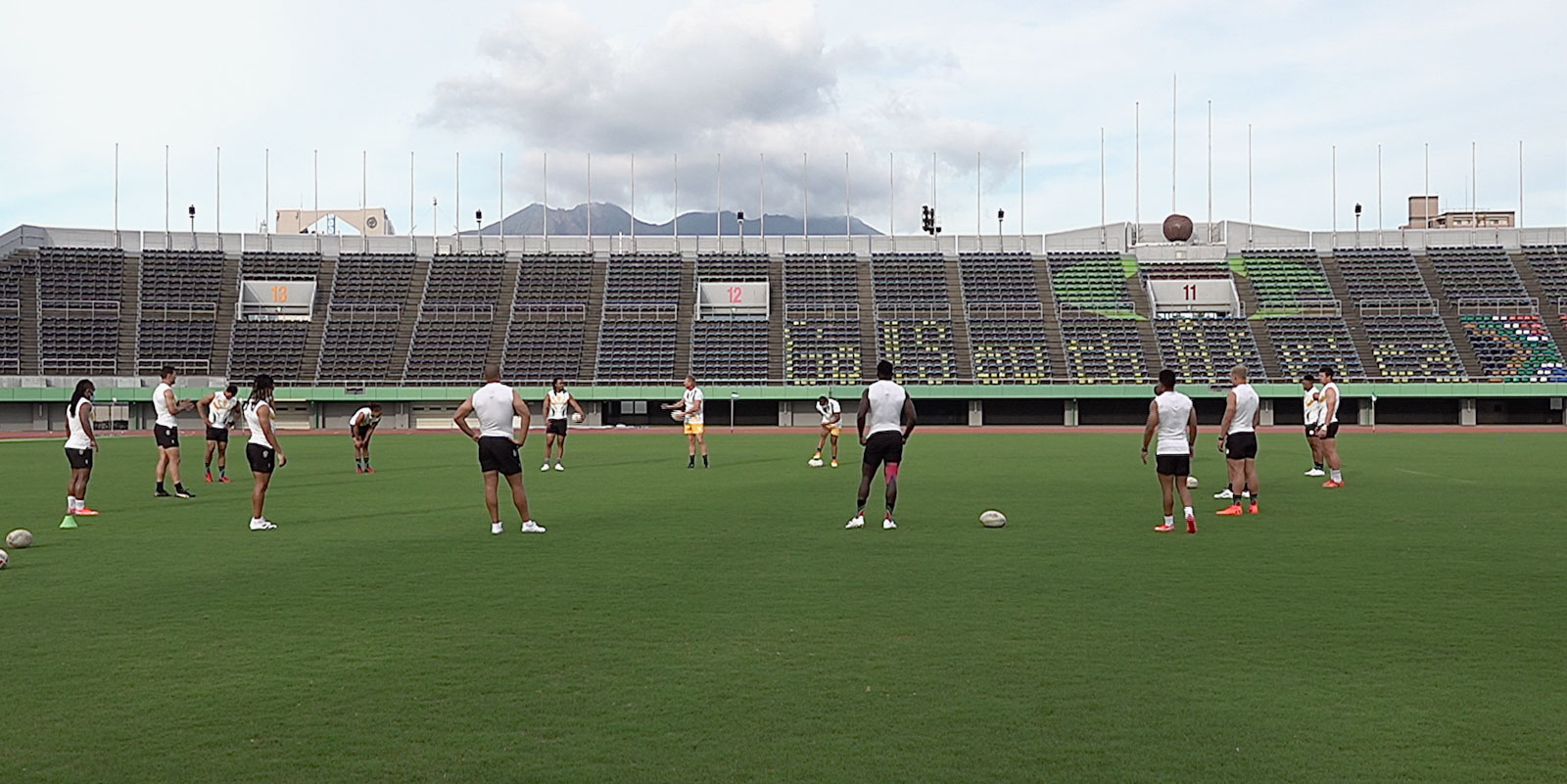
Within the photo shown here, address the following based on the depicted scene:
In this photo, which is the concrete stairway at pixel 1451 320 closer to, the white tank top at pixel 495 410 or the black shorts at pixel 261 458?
the white tank top at pixel 495 410

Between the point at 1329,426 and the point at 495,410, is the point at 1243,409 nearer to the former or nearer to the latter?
the point at 1329,426

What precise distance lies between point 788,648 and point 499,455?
6.63 m

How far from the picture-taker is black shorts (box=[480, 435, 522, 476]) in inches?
523

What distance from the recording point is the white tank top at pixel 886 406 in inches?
544

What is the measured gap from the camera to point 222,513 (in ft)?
53.1

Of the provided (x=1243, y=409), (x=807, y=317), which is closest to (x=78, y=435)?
(x=1243, y=409)

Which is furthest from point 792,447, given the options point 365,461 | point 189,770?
point 189,770

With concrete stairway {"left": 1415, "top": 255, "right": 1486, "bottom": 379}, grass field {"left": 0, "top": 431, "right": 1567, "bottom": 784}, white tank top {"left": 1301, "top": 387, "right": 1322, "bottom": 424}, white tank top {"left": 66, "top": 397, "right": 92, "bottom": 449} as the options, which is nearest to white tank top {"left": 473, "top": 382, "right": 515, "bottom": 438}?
grass field {"left": 0, "top": 431, "right": 1567, "bottom": 784}

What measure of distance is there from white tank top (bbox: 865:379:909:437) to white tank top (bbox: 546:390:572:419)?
12855mm

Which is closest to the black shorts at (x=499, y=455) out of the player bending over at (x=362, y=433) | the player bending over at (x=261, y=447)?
the player bending over at (x=261, y=447)

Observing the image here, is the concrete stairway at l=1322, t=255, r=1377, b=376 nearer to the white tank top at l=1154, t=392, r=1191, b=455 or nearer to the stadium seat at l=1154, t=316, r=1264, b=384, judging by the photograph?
the stadium seat at l=1154, t=316, r=1264, b=384

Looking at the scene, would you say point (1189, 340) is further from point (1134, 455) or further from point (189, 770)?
point (189, 770)

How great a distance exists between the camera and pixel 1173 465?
13695 millimetres

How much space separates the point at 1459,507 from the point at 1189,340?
1908 inches
